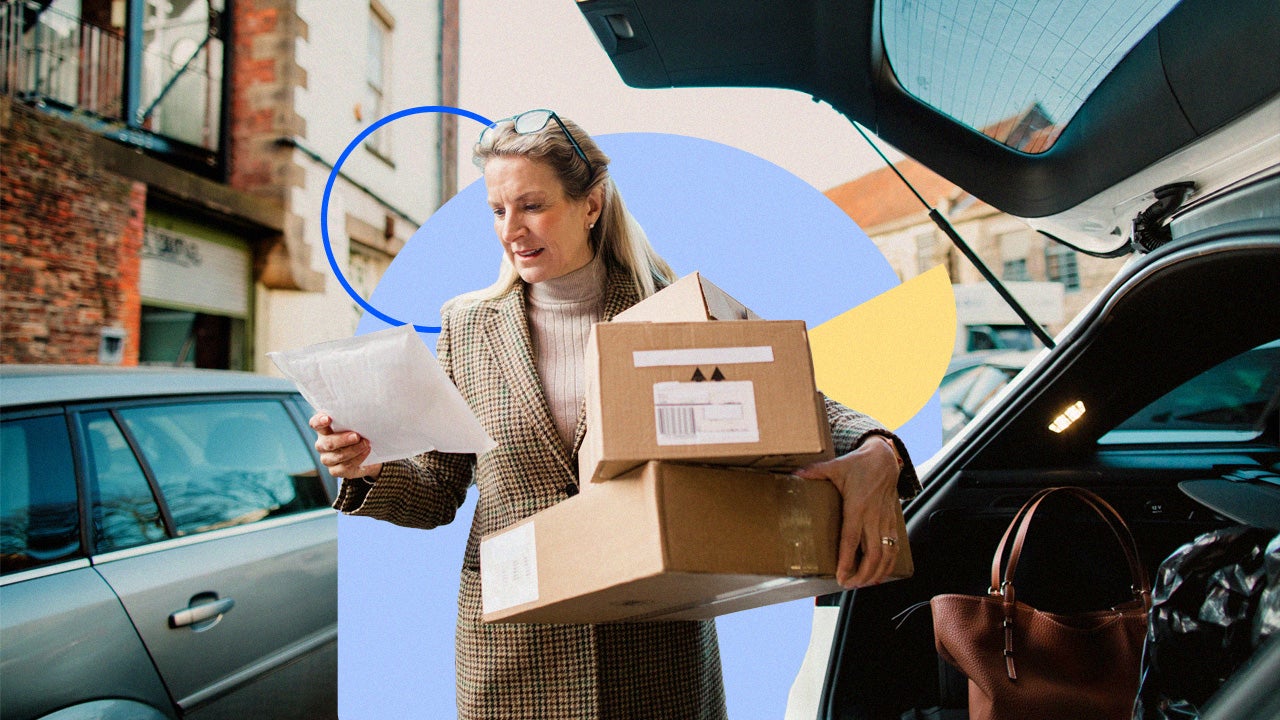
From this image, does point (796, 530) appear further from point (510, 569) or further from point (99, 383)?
point (99, 383)

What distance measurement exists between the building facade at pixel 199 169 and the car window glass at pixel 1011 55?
467 cm

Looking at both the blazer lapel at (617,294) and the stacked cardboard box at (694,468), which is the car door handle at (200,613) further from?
the stacked cardboard box at (694,468)

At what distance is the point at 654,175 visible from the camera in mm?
2396

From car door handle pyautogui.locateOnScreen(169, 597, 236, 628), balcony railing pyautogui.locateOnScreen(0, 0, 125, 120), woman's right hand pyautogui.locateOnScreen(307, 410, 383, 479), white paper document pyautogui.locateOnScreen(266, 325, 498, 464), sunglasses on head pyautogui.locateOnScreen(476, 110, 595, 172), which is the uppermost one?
balcony railing pyautogui.locateOnScreen(0, 0, 125, 120)

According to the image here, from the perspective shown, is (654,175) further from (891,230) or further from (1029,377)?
(891,230)

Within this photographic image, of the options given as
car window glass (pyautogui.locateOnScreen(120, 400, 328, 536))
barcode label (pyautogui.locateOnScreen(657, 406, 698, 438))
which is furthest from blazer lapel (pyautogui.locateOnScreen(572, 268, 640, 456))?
car window glass (pyautogui.locateOnScreen(120, 400, 328, 536))

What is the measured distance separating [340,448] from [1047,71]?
141 centimetres

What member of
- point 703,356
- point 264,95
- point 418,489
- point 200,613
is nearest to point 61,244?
point 264,95

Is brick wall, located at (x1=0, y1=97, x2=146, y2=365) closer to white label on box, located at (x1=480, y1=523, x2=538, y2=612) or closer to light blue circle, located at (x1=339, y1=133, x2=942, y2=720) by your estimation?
light blue circle, located at (x1=339, y1=133, x2=942, y2=720)

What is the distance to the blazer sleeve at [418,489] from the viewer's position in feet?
4.78

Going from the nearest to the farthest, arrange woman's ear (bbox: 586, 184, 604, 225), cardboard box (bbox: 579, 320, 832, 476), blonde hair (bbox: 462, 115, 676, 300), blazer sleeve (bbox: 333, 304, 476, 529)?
1. cardboard box (bbox: 579, 320, 832, 476)
2. blazer sleeve (bbox: 333, 304, 476, 529)
3. blonde hair (bbox: 462, 115, 676, 300)
4. woman's ear (bbox: 586, 184, 604, 225)

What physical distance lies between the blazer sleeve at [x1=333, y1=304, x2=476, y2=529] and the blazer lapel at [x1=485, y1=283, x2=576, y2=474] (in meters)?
0.12

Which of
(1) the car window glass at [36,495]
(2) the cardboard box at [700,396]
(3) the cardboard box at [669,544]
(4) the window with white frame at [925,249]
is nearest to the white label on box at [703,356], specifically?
(2) the cardboard box at [700,396]

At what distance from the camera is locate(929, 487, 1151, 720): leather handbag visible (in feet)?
5.24
